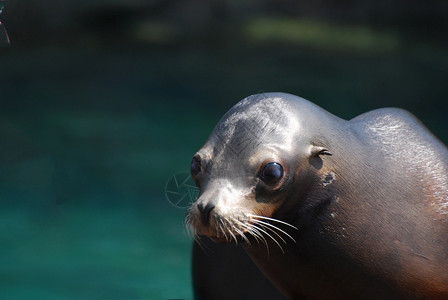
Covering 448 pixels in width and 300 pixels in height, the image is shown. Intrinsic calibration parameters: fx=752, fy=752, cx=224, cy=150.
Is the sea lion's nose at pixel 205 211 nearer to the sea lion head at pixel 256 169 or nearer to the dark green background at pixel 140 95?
the sea lion head at pixel 256 169

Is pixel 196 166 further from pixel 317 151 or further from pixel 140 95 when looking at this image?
pixel 140 95

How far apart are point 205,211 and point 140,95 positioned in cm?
447

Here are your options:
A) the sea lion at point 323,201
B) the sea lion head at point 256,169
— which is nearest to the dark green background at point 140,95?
the sea lion at point 323,201

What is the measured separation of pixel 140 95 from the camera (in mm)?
6766

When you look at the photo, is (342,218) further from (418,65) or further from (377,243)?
(418,65)

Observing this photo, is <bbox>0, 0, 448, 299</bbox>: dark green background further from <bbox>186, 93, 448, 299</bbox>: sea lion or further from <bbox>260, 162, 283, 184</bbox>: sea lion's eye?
<bbox>260, 162, 283, 184</bbox>: sea lion's eye

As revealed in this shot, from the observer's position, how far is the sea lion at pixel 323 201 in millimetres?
2469

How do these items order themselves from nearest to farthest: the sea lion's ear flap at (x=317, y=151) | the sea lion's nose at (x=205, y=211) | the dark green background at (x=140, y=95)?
the sea lion's nose at (x=205, y=211), the sea lion's ear flap at (x=317, y=151), the dark green background at (x=140, y=95)

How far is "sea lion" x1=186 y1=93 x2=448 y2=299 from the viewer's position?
247 centimetres

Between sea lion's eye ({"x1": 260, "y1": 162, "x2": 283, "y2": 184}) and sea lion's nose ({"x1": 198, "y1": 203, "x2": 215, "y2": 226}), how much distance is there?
20 cm

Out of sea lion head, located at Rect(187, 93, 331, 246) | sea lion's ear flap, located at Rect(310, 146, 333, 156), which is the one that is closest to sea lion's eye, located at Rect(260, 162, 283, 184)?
sea lion head, located at Rect(187, 93, 331, 246)

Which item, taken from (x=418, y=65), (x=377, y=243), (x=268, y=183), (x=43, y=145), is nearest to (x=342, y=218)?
(x=377, y=243)

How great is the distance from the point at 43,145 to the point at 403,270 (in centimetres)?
400

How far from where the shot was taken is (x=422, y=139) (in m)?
2.94
